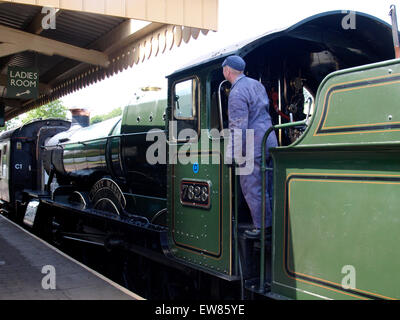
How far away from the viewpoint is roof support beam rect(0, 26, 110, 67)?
21.0 feet

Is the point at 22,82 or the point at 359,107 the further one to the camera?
the point at 22,82

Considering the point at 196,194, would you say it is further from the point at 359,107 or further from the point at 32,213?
the point at 32,213

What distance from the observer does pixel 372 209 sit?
242 cm

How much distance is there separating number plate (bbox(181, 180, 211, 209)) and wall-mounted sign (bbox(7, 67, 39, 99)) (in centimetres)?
593

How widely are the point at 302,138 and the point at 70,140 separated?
6.09 m

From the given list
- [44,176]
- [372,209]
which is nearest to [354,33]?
[372,209]

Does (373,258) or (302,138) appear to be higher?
(302,138)

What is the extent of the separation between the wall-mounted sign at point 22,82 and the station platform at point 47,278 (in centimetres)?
355

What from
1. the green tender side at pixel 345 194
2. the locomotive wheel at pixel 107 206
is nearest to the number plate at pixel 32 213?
the locomotive wheel at pixel 107 206

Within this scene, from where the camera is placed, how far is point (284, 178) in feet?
9.77

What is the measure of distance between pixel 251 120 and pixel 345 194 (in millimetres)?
1206
